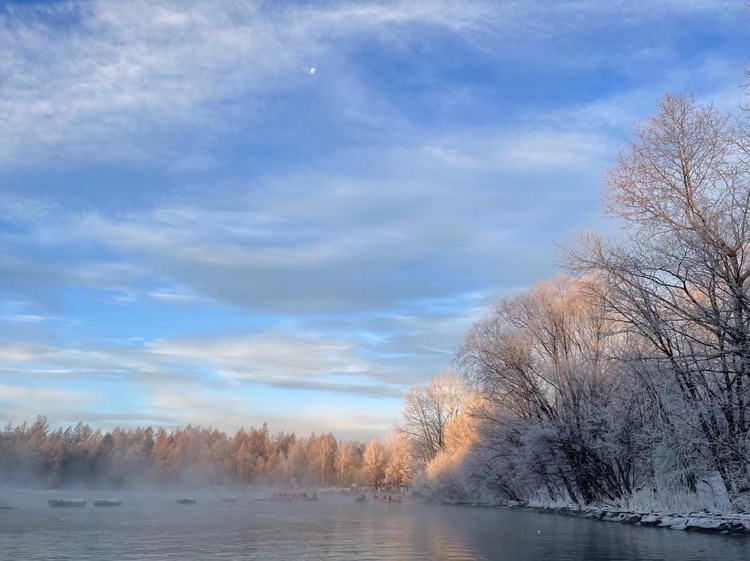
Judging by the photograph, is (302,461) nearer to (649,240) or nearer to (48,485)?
(48,485)

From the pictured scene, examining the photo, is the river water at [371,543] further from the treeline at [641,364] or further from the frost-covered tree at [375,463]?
the frost-covered tree at [375,463]

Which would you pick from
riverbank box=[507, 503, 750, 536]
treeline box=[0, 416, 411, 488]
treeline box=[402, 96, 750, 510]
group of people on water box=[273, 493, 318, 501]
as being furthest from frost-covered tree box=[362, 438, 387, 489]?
riverbank box=[507, 503, 750, 536]

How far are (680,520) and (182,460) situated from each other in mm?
133227

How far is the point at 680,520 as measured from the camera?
23.3 metres

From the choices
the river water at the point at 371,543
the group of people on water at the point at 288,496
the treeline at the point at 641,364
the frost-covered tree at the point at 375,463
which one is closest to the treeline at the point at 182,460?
the frost-covered tree at the point at 375,463

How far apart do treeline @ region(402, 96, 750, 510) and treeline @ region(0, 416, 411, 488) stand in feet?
226

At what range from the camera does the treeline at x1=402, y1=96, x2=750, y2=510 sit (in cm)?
1622

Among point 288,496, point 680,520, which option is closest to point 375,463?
point 288,496

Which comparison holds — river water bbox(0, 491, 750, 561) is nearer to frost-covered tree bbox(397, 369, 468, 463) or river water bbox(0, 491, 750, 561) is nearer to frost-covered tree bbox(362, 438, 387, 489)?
frost-covered tree bbox(397, 369, 468, 463)

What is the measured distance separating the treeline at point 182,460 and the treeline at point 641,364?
6887cm

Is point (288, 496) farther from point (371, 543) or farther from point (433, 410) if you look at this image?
point (371, 543)

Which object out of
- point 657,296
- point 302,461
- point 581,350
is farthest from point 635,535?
point 302,461

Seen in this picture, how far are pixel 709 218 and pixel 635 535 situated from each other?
1154cm

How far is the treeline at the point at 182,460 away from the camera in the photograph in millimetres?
122562
